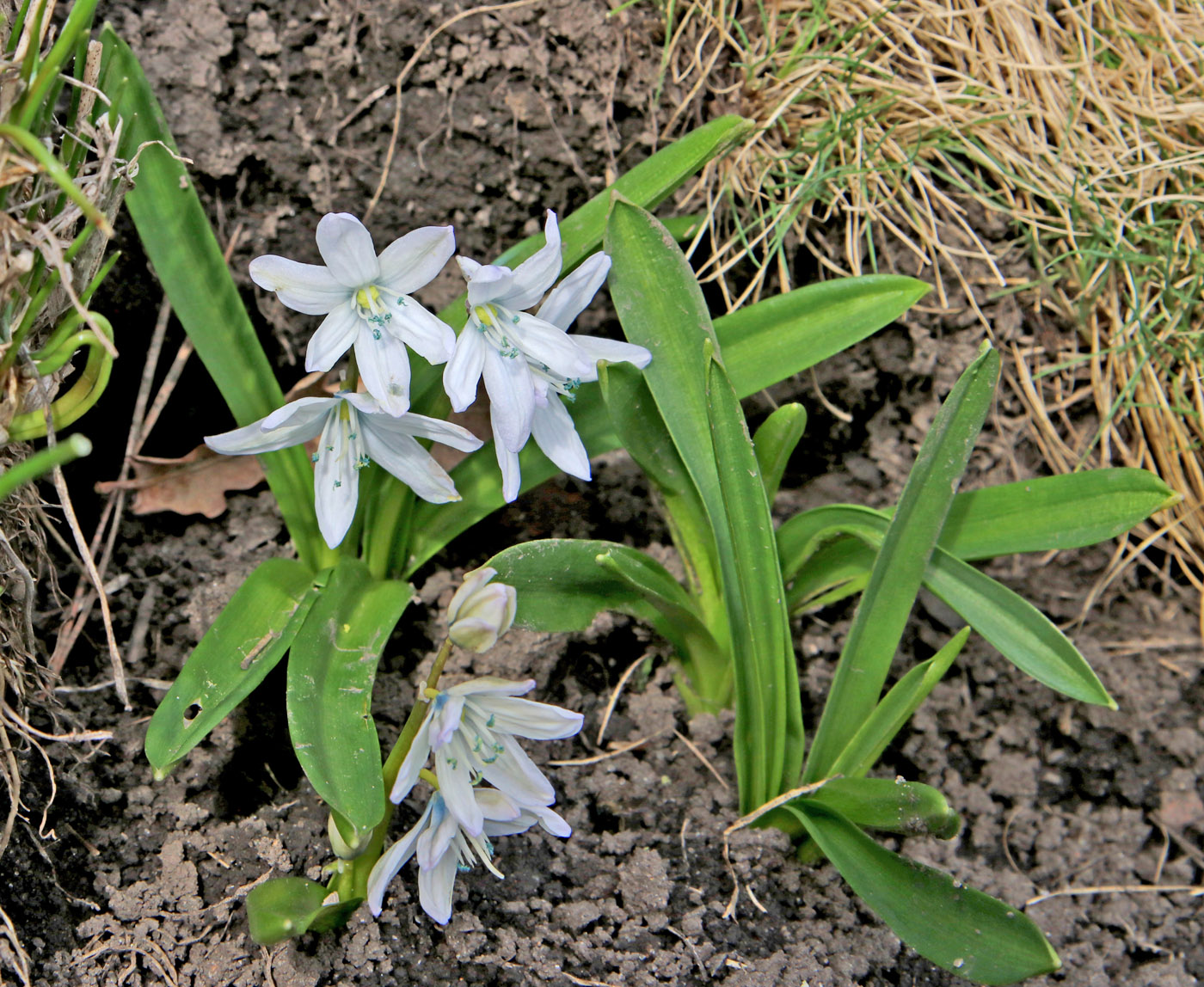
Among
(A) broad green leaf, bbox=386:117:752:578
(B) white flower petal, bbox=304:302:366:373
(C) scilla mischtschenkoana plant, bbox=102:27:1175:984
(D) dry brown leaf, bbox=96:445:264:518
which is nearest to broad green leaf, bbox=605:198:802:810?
(C) scilla mischtschenkoana plant, bbox=102:27:1175:984

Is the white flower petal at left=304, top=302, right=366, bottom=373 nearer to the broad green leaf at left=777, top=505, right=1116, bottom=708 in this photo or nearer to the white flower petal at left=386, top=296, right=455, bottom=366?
the white flower petal at left=386, top=296, right=455, bottom=366

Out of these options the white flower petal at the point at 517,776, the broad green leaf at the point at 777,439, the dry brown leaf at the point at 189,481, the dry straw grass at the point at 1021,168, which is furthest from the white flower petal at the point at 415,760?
the dry straw grass at the point at 1021,168

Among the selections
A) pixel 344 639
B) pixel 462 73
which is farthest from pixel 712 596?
pixel 462 73

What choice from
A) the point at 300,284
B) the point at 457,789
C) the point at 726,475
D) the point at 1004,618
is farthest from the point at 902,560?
the point at 300,284

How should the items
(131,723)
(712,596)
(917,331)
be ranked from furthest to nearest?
(917,331) → (712,596) → (131,723)

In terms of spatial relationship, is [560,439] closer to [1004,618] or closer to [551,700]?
[551,700]

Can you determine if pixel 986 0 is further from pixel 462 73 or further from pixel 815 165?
pixel 462 73

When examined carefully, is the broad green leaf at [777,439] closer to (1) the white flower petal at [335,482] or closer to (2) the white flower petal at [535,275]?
(2) the white flower petal at [535,275]
